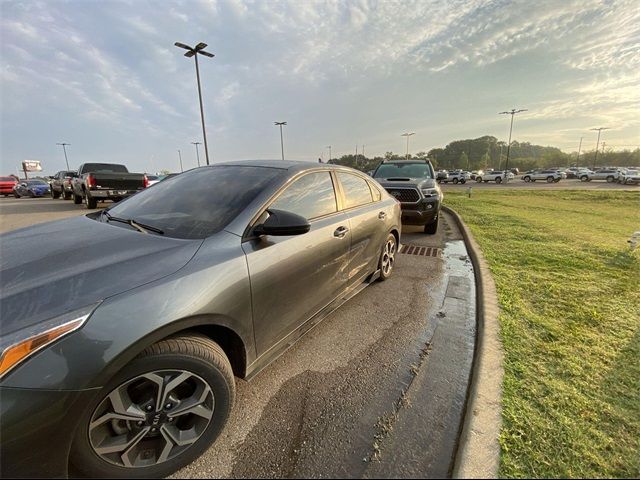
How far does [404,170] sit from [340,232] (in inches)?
234

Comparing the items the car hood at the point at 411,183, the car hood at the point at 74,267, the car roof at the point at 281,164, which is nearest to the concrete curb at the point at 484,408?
the car hood at the point at 74,267

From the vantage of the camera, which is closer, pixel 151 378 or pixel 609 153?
pixel 151 378

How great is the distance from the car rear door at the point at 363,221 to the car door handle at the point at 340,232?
0.50 ft

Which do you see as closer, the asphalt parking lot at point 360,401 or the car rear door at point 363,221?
the asphalt parking lot at point 360,401

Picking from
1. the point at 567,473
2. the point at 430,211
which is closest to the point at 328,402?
the point at 567,473

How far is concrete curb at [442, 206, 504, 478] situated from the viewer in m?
1.52

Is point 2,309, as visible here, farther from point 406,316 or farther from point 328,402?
point 406,316

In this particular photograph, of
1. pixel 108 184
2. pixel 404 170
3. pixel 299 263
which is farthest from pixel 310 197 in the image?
pixel 108 184

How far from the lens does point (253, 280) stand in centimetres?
183

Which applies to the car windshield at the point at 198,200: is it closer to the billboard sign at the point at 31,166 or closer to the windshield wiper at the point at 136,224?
the windshield wiper at the point at 136,224

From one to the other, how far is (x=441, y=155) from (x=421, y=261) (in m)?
110

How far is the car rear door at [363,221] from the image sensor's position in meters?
3.04

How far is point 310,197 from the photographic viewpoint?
261cm

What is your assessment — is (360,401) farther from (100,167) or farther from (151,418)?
(100,167)
